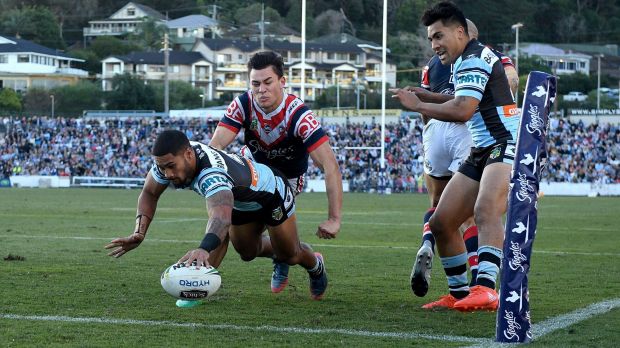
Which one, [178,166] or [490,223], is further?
[490,223]

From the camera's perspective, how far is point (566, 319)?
802 cm

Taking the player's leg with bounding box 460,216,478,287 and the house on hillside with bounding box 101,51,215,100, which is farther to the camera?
the house on hillside with bounding box 101,51,215,100

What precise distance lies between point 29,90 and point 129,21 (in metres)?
47.3

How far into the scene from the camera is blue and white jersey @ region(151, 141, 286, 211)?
24.4 ft

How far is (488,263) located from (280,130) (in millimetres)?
2229

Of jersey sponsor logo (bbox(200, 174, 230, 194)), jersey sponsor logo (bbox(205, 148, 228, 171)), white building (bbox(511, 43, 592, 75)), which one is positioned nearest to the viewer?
jersey sponsor logo (bbox(200, 174, 230, 194))

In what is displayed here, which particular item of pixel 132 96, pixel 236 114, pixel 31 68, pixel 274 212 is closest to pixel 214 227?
pixel 274 212

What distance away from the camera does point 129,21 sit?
493ft

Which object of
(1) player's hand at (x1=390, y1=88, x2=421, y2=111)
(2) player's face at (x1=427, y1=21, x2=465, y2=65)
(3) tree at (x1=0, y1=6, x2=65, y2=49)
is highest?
(3) tree at (x1=0, y1=6, x2=65, y2=49)

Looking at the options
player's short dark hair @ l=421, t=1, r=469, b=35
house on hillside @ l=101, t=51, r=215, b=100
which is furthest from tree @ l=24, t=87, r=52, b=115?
player's short dark hair @ l=421, t=1, r=469, b=35

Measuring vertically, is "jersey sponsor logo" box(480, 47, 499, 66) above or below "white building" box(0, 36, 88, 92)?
below

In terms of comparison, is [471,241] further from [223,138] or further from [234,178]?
[234,178]

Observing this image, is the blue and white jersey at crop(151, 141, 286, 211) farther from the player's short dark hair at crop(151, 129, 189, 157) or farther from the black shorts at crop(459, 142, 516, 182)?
the black shorts at crop(459, 142, 516, 182)

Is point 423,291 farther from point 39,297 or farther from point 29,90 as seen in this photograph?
point 29,90
